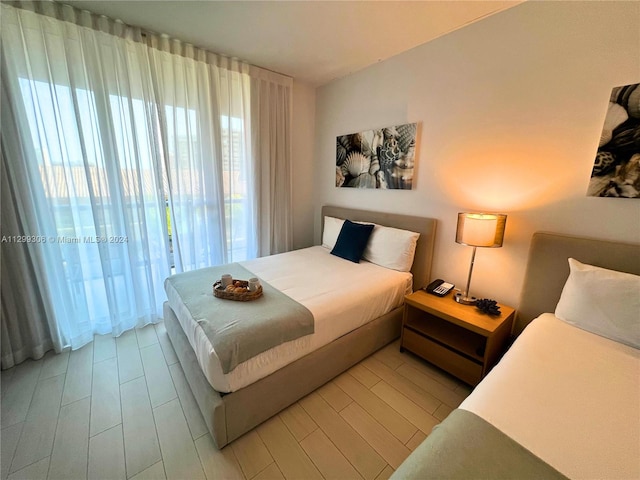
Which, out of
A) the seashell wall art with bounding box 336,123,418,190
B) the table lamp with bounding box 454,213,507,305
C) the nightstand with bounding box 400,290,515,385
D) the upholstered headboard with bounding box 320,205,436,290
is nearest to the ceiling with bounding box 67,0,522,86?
the seashell wall art with bounding box 336,123,418,190

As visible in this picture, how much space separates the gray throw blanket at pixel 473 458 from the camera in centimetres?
72

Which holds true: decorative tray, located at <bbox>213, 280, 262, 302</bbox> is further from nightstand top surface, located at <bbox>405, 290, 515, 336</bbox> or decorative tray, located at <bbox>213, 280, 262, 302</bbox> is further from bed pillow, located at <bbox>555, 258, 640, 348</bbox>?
bed pillow, located at <bbox>555, 258, 640, 348</bbox>

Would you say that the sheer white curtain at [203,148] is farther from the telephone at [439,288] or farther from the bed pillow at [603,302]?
the bed pillow at [603,302]

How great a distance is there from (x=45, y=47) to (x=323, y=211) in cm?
275

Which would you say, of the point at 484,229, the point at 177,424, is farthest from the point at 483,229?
the point at 177,424

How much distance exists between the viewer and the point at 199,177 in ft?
8.41

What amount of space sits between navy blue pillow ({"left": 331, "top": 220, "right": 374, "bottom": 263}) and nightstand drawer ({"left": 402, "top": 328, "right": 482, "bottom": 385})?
86cm

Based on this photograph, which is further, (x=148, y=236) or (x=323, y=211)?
(x=323, y=211)

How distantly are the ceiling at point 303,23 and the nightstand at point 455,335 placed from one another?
2.09 meters

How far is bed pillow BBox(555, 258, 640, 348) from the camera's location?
1271 millimetres

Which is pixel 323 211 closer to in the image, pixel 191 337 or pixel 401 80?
pixel 401 80

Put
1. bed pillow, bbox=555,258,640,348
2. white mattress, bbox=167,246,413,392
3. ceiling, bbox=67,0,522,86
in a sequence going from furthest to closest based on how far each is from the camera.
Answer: ceiling, bbox=67,0,522,86 < white mattress, bbox=167,246,413,392 < bed pillow, bbox=555,258,640,348

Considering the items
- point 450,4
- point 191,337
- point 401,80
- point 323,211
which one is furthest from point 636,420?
point 323,211

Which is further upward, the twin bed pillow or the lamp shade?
the lamp shade
